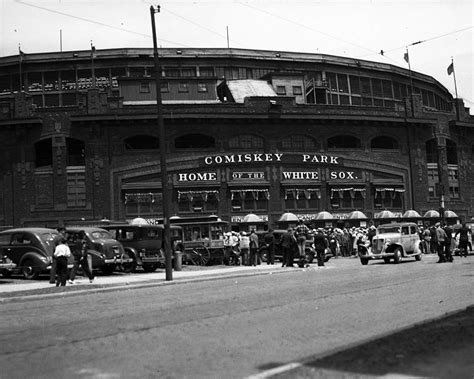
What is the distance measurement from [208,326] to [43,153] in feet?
128

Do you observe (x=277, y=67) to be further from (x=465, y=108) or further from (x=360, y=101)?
(x=465, y=108)

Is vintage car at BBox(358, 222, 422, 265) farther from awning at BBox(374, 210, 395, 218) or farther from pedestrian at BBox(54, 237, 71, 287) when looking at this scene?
awning at BBox(374, 210, 395, 218)

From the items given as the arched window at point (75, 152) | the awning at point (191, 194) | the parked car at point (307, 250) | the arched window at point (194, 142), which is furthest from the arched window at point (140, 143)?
the parked car at point (307, 250)

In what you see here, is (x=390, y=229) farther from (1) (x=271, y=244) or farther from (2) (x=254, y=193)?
(2) (x=254, y=193)

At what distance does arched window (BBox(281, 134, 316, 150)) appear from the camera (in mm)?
48375

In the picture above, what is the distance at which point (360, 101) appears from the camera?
2400 inches

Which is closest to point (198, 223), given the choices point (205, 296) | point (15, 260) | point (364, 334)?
point (15, 260)

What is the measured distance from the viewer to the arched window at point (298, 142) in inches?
1905

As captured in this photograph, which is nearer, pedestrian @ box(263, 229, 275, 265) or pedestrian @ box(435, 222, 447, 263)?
pedestrian @ box(435, 222, 447, 263)

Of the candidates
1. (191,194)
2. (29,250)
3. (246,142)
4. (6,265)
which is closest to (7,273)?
(29,250)

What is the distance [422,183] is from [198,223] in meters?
27.4

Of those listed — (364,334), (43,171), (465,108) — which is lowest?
(364,334)

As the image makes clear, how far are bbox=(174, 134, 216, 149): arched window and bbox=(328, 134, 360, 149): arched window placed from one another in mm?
10063

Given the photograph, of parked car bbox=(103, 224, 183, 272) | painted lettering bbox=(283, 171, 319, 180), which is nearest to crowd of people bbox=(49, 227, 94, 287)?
parked car bbox=(103, 224, 183, 272)
